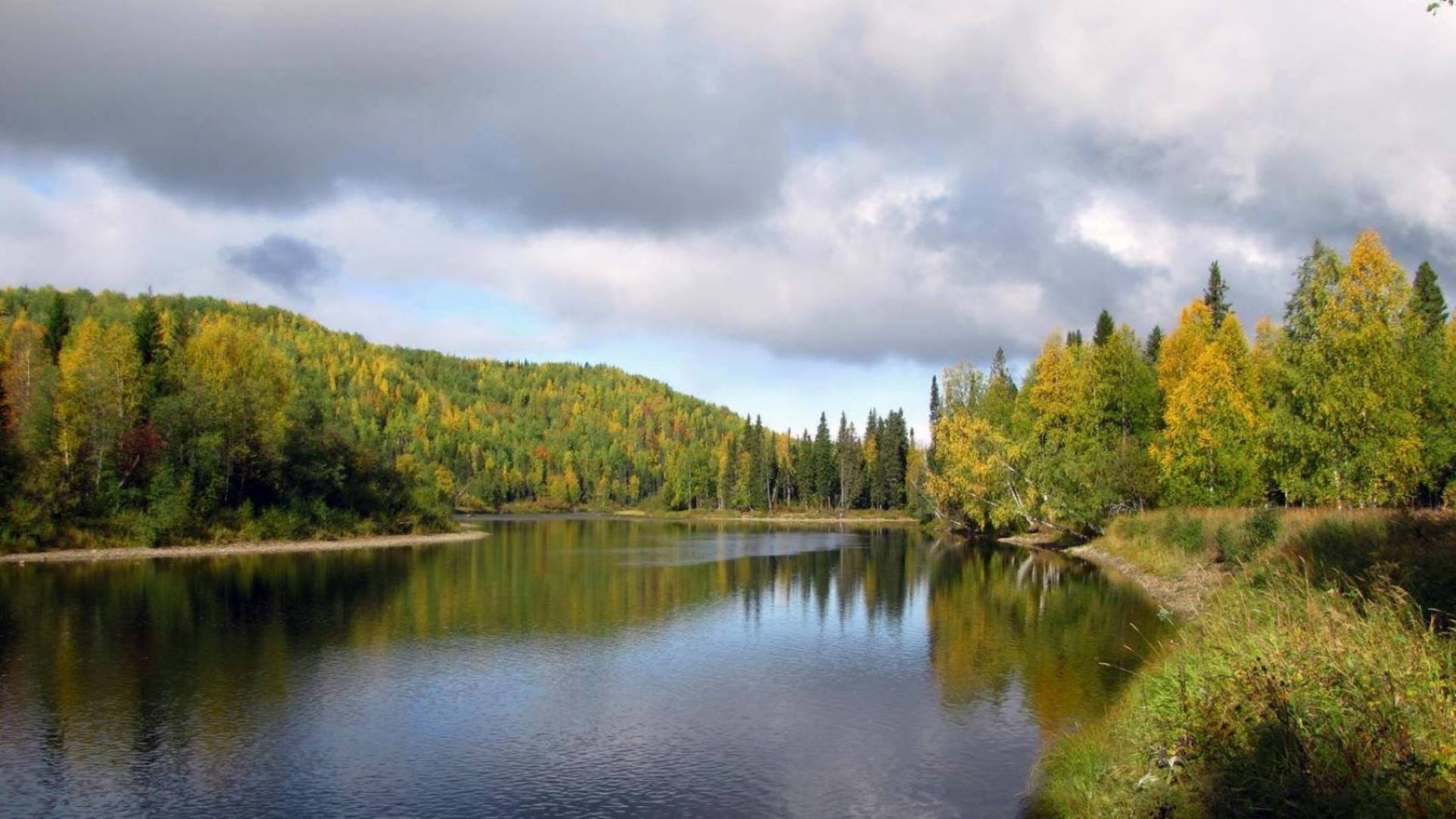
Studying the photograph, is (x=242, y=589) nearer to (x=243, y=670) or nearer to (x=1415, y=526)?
(x=243, y=670)

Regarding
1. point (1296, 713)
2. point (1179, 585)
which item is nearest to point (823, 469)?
point (1179, 585)

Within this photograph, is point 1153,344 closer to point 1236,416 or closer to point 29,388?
point 1236,416

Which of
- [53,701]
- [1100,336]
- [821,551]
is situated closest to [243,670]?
[53,701]

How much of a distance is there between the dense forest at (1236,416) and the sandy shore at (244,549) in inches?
1845

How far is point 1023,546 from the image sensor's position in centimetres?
7375

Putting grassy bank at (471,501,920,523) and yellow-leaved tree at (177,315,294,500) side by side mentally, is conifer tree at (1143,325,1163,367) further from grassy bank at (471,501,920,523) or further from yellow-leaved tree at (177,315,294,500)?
yellow-leaved tree at (177,315,294,500)

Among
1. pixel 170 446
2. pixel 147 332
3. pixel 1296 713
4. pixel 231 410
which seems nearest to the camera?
pixel 1296 713

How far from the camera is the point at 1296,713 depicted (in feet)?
35.9

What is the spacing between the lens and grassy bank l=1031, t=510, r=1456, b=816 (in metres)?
9.48

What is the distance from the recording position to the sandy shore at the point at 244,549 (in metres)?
57.8

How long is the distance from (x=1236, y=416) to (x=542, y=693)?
140 ft

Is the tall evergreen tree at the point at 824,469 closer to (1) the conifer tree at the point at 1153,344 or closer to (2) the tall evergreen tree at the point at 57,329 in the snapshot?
(1) the conifer tree at the point at 1153,344

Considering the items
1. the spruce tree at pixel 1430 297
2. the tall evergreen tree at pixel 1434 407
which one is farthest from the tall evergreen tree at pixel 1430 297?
the tall evergreen tree at pixel 1434 407

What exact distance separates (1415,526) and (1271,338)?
171 ft
